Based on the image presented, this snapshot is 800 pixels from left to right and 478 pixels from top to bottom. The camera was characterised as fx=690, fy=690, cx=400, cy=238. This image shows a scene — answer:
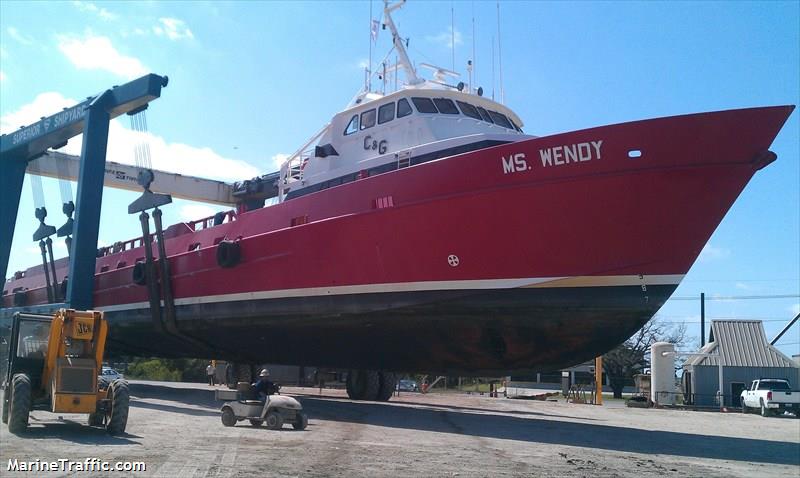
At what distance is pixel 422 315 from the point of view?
11.8 metres

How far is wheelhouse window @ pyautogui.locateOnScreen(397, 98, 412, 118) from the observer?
14.1 metres

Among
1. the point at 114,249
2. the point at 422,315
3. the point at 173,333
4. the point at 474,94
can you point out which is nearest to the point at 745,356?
the point at 474,94

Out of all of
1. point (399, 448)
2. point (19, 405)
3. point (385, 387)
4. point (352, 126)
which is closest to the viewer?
point (19, 405)

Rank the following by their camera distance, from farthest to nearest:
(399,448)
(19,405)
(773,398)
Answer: (773,398), (399,448), (19,405)

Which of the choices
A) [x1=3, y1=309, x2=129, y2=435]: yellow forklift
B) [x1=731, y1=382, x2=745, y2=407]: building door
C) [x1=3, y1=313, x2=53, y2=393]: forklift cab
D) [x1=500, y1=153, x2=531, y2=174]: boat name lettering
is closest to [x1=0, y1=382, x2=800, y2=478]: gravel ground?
[x1=3, y1=309, x2=129, y2=435]: yellow forklift

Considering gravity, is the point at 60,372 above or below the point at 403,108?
below

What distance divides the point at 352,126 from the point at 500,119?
10.8ft

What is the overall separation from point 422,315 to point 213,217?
807 centimetres

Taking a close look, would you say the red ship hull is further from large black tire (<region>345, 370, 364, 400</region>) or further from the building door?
the building door

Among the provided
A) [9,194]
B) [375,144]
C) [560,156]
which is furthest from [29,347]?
[9,194]

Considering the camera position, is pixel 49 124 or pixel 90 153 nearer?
pixel 90 153

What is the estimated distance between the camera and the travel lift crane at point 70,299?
8.47 m

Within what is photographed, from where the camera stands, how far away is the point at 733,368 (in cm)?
2475

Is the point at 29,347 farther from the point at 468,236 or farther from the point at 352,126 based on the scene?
the point at 352,126
